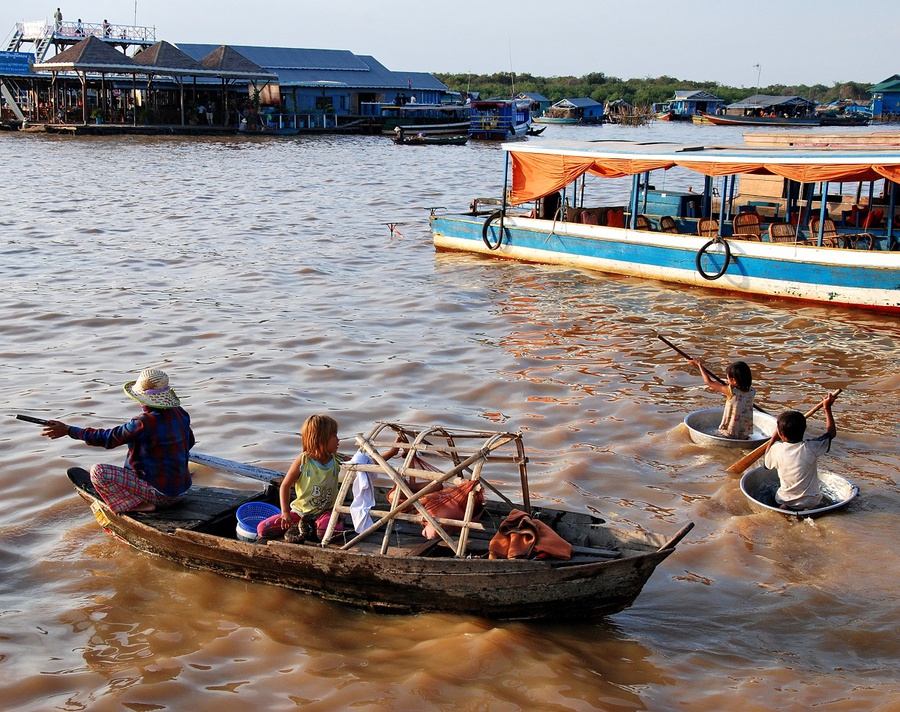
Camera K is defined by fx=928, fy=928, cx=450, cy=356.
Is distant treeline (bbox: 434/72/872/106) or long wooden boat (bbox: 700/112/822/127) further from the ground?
distant treeline (bbox: 434/72/872/106)

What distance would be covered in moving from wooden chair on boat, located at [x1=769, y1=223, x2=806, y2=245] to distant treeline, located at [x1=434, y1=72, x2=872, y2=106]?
84343mm

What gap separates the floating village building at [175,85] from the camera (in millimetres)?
48375

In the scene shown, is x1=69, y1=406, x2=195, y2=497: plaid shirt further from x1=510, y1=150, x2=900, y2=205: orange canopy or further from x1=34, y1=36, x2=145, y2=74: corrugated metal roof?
x1=34, y1=36, x2=145, y2=74: corrugated metal roof

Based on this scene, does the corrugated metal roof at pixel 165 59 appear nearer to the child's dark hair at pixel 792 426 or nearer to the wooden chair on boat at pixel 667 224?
the wooden chair on boat at pixel 667 224

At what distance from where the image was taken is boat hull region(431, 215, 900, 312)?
1280 centimetres

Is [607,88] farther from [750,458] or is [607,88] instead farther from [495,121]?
[750,458]

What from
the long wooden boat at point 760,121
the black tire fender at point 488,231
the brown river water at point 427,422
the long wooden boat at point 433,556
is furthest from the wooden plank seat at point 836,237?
the long wooden boat at point 760,121

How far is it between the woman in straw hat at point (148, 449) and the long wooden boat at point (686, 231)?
982 centimetres

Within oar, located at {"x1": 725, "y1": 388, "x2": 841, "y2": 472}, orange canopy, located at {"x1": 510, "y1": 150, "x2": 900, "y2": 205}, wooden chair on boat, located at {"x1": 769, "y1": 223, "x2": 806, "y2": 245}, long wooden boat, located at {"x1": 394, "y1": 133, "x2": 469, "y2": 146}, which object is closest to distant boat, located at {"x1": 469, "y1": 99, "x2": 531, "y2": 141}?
long wooden boat, located at {"x1": 394, "y1": 133, "x2": 469, "y2": 146}

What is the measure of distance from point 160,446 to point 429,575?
207 cm

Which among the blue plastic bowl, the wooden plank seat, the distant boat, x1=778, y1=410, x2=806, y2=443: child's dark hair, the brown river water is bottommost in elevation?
the brown river water

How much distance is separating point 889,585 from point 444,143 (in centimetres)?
4690

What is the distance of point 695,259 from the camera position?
14.3 meters

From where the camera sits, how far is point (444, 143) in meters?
50.8
